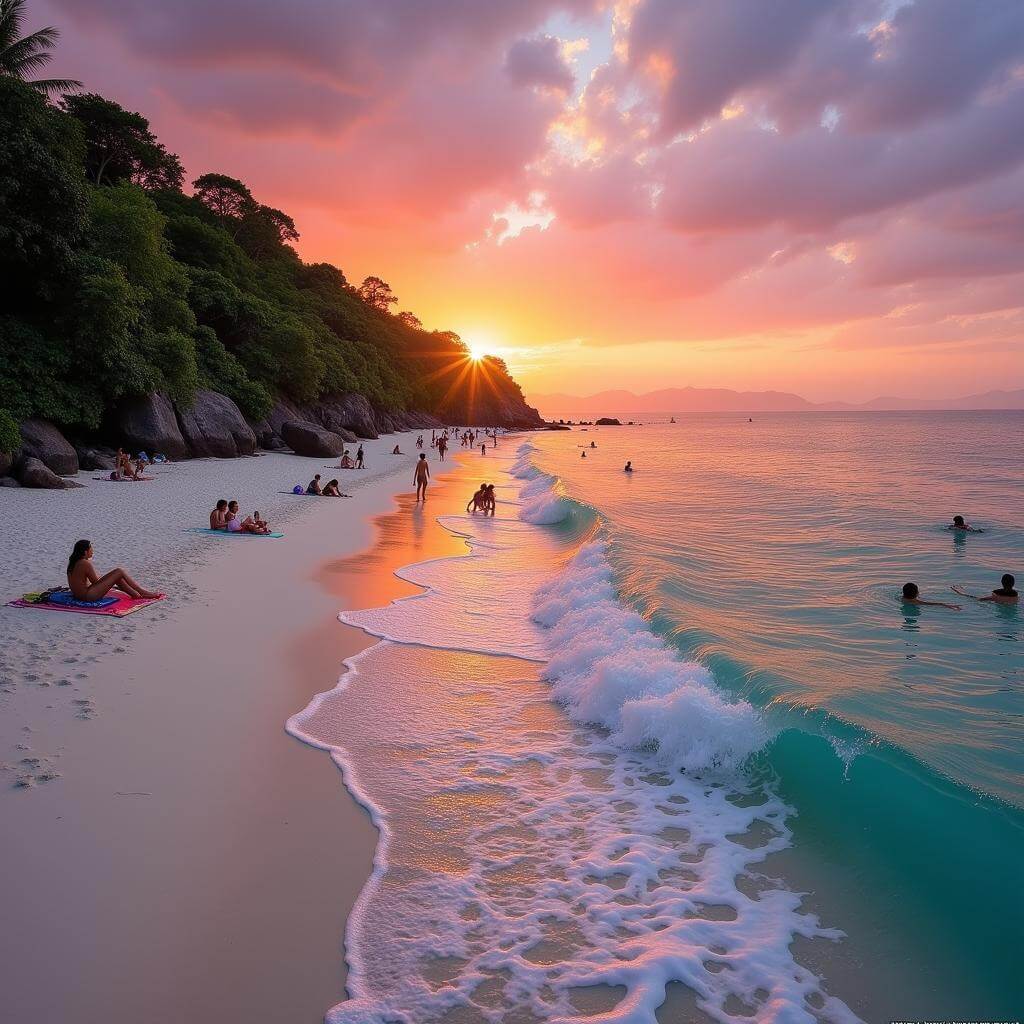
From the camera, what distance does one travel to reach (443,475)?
38.7 m

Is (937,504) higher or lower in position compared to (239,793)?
higher

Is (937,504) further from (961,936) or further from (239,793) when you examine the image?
(239,793)

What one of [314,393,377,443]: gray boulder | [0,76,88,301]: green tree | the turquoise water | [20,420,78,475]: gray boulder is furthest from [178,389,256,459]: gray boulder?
the turquoise water

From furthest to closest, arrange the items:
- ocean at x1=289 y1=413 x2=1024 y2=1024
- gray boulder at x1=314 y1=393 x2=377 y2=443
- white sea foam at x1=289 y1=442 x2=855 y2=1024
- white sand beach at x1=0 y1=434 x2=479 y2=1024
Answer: gray boulder at x1=314 y1=393 x2=377 y2=443 → ocean at x1=289 y1=413 x2=1024 y2=1024 → white sea foam at x1=289 y1=442 x2=855 y2=1024 → white sand beach at x1=0 y1=434 x2=479 y2=1024

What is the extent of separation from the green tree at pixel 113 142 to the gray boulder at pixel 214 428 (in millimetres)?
24168

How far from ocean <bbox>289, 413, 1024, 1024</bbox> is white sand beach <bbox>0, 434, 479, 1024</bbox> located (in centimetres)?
37

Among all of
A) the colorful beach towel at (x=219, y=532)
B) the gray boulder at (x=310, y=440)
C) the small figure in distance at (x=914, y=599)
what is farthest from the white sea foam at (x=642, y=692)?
the gray boulder at (x=310, y=440)

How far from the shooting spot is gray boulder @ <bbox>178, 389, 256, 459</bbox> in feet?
109

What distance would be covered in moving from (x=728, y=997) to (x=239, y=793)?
3955mm

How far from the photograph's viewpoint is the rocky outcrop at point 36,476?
65.0 feet

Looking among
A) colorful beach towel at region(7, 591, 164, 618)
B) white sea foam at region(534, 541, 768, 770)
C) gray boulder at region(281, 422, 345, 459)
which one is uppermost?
gray boulder at region(281, 422, 345, 459)

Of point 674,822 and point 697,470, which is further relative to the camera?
point 697,470

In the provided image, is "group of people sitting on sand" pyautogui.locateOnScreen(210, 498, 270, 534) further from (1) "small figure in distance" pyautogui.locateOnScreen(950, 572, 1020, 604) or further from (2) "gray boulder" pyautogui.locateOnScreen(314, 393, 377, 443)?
(2) "gray boulder" pyautogui.locateOnScreen(314, 393, 377, 443)

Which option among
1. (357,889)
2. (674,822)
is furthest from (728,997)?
(357,889)
